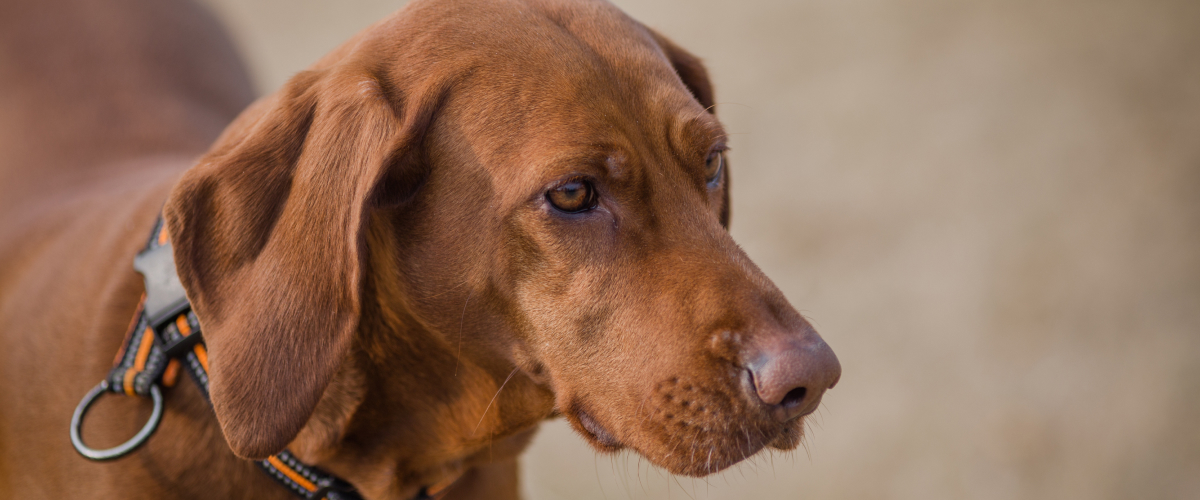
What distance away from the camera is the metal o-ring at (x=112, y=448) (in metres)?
2.01

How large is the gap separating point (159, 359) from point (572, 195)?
1.10 metres

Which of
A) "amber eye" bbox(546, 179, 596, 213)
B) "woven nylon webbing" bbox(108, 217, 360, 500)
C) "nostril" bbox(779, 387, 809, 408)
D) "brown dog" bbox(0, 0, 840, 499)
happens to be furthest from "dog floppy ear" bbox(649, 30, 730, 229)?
"woven nylon webbing" bbox(108, 217, 360, 500)

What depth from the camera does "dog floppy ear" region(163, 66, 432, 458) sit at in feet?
6.01

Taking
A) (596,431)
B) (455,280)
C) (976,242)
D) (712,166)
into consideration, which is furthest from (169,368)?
(976,242)

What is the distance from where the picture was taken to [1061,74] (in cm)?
528

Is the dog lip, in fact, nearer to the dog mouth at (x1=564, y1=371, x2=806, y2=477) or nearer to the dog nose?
the dog mouth at (x1=564, y1=371, x2=806, y2=477)

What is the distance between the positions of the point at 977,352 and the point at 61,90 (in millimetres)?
4384

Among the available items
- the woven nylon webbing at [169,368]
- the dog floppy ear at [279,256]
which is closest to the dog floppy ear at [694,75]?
the dog floppy ear at [279,256]

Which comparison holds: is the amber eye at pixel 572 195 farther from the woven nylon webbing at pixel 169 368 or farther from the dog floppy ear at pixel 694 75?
the woven nylon webbing at pixel 169 368

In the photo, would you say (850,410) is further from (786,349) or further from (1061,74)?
(786,349)

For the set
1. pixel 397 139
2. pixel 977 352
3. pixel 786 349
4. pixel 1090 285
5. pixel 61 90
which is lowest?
pixel 977 352

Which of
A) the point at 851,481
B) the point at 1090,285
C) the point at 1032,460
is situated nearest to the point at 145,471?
the point at 851,481

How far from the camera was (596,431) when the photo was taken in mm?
1997

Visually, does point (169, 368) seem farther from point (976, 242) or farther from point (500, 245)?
point (976, 242)
